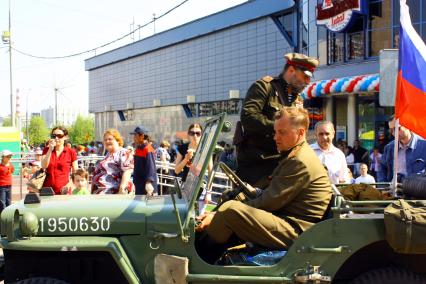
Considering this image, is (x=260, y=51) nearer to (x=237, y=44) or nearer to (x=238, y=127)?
(x=237, y=44)

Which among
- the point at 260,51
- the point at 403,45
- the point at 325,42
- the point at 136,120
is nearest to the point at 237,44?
the point at 260,51

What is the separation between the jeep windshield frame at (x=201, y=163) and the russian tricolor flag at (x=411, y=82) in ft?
5.71

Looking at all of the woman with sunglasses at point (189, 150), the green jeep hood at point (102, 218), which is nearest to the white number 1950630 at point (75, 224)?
the green jeep hood at point (102, 218)

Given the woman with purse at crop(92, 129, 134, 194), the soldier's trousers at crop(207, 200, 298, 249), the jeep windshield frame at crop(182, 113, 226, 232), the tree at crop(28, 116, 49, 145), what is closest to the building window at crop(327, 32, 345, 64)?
the woman with purse at crop(92, 129, 134, 194)

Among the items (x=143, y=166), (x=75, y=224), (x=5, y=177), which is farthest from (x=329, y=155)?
(x=5, y=177)

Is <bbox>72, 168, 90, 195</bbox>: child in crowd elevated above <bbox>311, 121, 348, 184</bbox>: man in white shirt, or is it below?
below

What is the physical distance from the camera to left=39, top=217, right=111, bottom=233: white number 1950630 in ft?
13.4

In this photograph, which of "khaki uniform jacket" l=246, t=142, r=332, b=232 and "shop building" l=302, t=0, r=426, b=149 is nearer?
"khaki uniform jacket" l=246, t=142, r=332, b=232

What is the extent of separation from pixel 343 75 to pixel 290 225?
18.5m

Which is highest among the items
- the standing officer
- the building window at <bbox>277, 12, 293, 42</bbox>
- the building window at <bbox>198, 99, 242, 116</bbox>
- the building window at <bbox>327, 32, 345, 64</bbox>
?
the building window at <bbox>277, 12, 293, 42</bbox>

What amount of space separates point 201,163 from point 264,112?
1.09m

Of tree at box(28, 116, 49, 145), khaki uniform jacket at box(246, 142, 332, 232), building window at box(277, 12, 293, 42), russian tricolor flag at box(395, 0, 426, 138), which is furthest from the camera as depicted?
tree at box(28, 116, 49, 145)

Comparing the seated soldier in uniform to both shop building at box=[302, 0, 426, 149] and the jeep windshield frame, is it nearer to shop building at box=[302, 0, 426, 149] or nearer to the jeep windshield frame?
the jeep windshield frame

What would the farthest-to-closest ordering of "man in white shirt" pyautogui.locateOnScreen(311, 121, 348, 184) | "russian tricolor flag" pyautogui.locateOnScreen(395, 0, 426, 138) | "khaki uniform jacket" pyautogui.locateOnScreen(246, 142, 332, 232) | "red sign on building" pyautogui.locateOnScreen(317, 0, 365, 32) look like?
"red sign on building" pyautogui.locateOnScreen(317, 0, 365, 32) → "man in white shirt" pyautogui.locateOnScreen(311, 121, 348, 184) → "russian tricolor flag" pyautogui.locateOnScreen(395, 0, 426, 138) → "khaki uniform jacket" pyautogui.locateOnScreen(246, 142, 332, 232)
